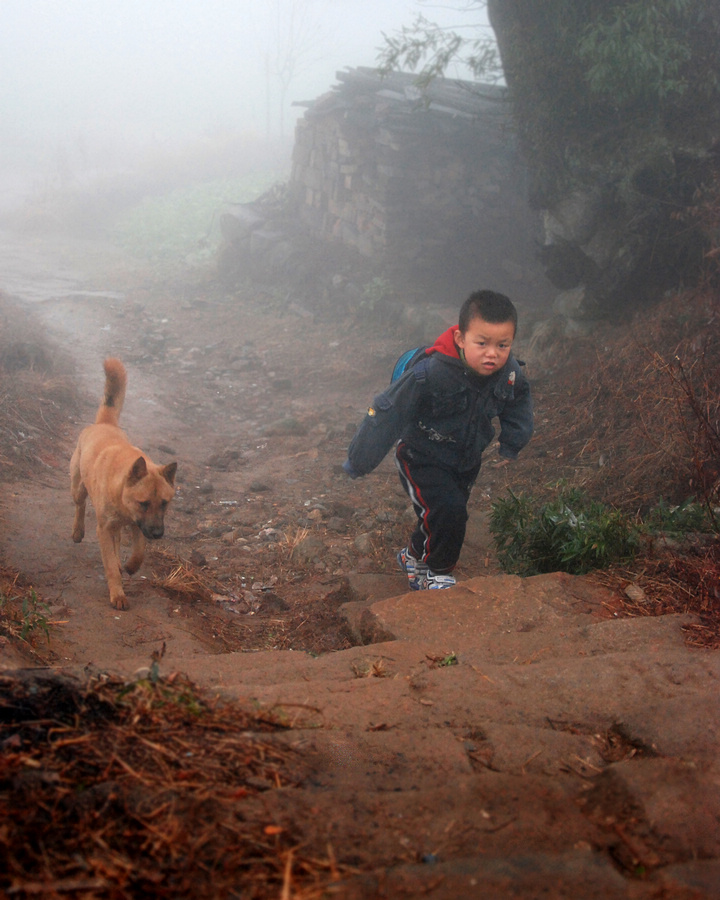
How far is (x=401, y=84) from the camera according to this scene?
13055mm

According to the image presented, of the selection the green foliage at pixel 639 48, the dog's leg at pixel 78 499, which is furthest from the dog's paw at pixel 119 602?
the green foliage at pixel 639 48

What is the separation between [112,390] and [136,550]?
1221 mm

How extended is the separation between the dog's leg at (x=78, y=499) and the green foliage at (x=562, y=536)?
9.26 feet

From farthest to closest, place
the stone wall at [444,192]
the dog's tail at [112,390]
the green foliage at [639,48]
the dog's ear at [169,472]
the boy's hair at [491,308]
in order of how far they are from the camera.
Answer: the stone wall at [444,192]
the green foliage at [639,48]
the dog's tail at [112,390]
the dog's ear at [169,472]
the boy's hair at [491,308]

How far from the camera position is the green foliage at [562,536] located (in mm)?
3900

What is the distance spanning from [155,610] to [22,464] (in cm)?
283

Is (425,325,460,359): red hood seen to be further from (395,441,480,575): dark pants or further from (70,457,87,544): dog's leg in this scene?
(70,457,87,544): dog's leg

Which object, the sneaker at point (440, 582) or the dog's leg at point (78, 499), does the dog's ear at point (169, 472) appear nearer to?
the dog's leg at point (78, 499)

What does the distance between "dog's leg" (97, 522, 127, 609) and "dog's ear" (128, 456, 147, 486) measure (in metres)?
0.39

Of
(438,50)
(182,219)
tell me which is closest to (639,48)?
(438,50)

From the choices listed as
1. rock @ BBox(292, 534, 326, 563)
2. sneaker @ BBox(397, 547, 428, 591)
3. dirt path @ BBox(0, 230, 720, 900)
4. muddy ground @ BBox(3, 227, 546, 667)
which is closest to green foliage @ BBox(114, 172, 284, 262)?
muddy ground @ BBox(3, 227, 546, 667)

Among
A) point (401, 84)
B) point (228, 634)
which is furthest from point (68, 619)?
point (401, 84)

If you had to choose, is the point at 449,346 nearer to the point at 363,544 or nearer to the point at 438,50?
the point at 363,544

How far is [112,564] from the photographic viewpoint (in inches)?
164
